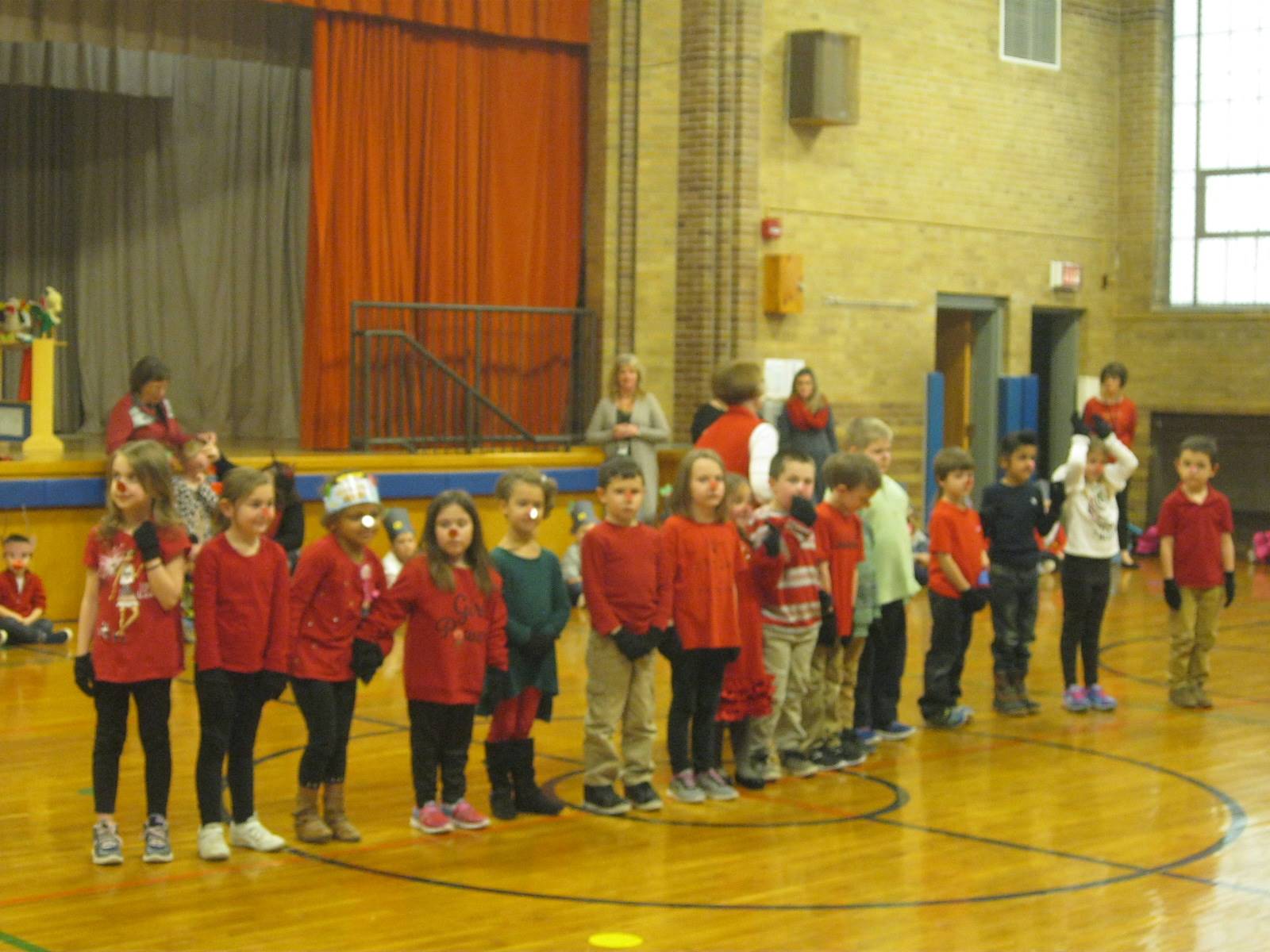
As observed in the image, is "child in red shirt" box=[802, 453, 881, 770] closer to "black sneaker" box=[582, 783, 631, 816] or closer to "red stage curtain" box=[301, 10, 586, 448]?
"black sneaker" box=[582, 783, 631, 816]

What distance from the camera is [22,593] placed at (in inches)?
452

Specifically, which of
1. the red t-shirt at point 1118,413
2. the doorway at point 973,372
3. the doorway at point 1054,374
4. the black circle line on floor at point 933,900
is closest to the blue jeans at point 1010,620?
the black circle line on floor at point 933,900

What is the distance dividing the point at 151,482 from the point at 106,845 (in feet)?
4.17

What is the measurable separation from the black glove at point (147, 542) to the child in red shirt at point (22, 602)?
18.3ft

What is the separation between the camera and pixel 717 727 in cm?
751

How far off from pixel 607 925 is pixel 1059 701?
4.82m

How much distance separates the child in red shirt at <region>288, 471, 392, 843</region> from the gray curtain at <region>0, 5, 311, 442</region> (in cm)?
936

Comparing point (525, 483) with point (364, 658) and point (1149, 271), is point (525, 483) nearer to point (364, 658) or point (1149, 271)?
point (364, 658)

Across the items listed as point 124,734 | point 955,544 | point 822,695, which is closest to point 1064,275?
point 955,544

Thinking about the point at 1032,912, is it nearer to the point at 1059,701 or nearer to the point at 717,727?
the point at 717,727

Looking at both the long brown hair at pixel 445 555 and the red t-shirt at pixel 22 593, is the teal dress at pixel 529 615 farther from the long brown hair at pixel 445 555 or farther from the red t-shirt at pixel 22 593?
the red t-shirt at pixel 22 593

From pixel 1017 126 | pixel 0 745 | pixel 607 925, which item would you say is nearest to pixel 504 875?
pixel 607 925

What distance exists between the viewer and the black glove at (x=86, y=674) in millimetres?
6074

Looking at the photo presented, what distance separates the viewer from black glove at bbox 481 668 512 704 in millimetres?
6844
